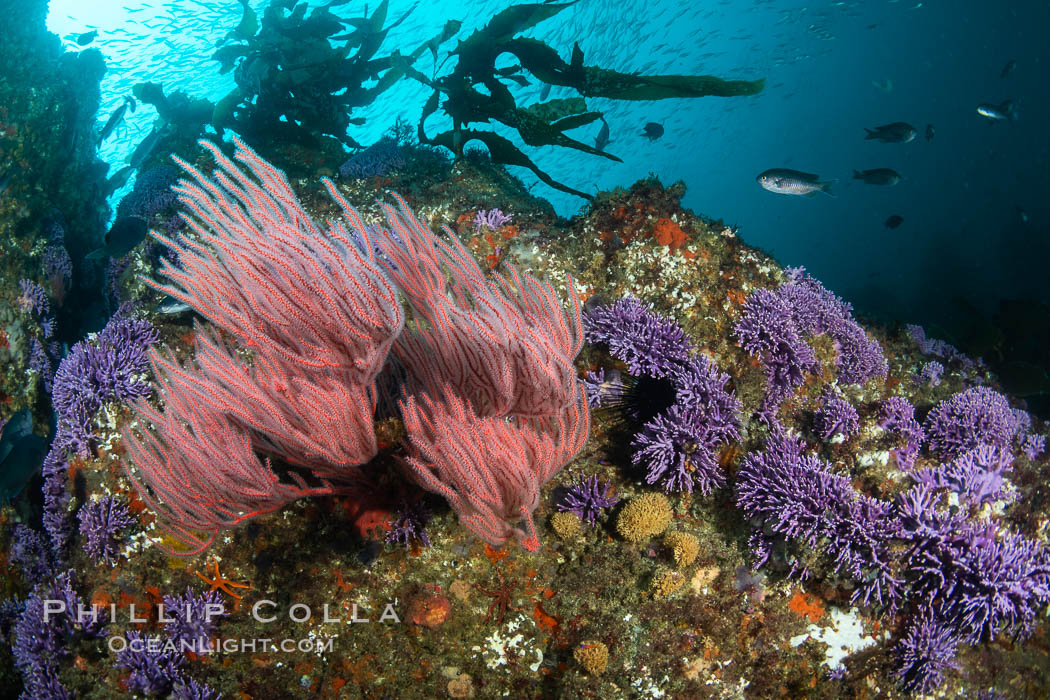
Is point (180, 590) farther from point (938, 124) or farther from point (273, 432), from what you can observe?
point (938, 124)

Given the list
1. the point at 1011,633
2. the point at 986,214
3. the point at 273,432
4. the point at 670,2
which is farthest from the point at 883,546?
the point at 986,214

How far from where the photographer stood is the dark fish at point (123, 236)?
5.66 m

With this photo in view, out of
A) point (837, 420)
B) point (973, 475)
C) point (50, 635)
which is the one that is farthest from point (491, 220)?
point (50, 635)

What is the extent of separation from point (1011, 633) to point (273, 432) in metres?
5.09

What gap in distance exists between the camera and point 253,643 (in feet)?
12.0

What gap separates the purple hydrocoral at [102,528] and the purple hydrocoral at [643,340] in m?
4.24

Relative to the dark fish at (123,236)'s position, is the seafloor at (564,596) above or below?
below

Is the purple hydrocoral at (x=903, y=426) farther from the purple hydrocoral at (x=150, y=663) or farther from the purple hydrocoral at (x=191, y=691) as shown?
the purple hydrocoral at (x=150, y=663)

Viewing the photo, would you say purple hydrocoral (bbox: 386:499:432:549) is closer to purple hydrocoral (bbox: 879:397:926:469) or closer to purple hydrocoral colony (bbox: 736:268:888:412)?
purple hydrocoral colony (bbox: 736:268:888:412)

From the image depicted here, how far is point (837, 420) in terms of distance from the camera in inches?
144

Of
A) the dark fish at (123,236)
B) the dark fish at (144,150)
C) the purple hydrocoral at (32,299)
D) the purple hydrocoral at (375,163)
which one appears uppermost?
the dark fish at (144,150)

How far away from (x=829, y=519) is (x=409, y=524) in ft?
9.56

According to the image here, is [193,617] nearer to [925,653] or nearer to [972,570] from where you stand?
[925,653]

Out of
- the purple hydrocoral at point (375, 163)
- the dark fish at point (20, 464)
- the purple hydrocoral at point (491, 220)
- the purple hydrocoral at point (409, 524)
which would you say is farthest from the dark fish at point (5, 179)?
the purple hydrocoral at point (409, 524)
